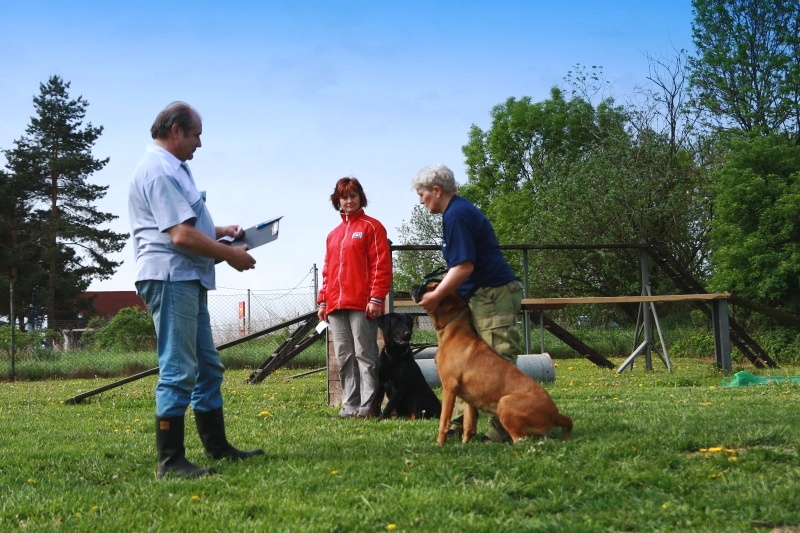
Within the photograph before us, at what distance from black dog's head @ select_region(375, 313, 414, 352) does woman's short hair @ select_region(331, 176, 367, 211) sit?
1.05 m

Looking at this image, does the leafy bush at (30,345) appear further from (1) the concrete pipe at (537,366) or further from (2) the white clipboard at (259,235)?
(2) the white clipboard at (259,235)

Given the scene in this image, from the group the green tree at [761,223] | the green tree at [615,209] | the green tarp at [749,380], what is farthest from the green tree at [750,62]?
the green tarp at [749,380]

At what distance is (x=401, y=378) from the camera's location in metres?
7.27

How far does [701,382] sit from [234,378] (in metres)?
8.38

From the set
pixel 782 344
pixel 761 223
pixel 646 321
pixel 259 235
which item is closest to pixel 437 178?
pixel 259 235

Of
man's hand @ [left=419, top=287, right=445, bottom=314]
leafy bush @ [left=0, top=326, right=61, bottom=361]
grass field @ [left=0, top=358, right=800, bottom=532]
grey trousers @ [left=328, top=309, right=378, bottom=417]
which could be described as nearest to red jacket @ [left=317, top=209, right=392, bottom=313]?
grey trousers @ [left=328, top=309, right=378, bottom=417]

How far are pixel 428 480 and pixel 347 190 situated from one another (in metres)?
3.76

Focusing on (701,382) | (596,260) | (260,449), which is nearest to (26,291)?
(596,260)

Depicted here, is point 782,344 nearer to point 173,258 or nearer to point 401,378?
point 401,378

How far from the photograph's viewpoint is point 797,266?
17.1 metres

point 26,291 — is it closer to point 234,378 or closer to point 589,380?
point 234,378

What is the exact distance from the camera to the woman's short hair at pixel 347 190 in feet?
24.6

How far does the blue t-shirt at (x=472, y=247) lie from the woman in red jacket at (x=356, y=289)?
188cm

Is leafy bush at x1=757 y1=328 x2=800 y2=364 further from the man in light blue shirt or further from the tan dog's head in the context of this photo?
the man in light blue shirt
